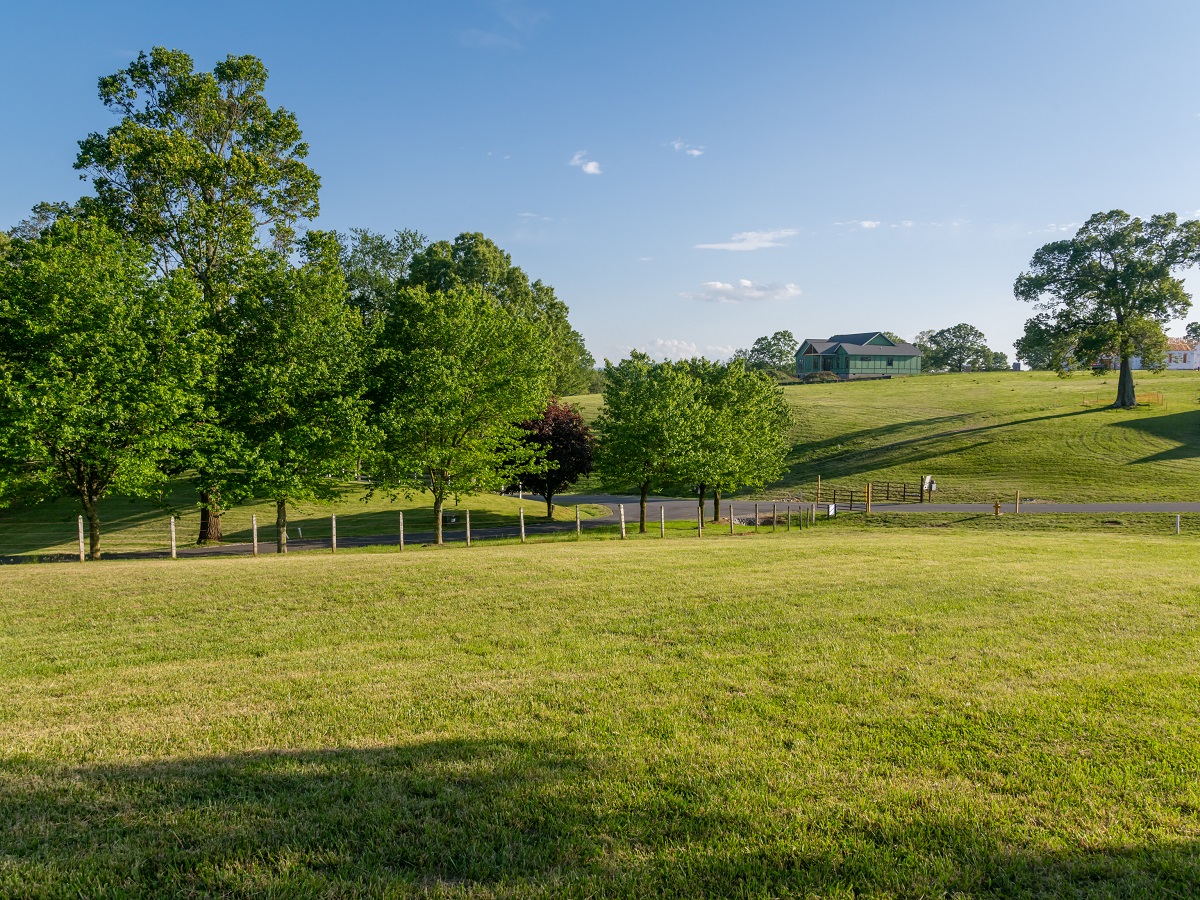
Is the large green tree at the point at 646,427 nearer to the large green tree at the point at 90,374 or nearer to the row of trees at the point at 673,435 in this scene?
the row of trees at the point at 673,435

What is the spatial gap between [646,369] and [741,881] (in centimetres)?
3453

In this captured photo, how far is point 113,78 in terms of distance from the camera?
3047 cm

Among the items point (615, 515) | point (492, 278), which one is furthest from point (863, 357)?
point (615, 515)

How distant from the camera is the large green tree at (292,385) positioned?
26141mm

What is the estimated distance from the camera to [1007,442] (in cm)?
5884

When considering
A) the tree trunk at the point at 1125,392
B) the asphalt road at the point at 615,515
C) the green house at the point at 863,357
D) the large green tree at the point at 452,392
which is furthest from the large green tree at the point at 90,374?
the green house at the point at 863,357

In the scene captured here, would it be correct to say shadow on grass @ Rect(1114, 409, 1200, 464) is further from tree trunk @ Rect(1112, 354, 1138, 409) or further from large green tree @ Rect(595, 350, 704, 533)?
large green tree @ Rect(595, 350, 704, 533)

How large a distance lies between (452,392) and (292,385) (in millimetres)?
6005

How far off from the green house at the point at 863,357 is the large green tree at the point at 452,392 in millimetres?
105412

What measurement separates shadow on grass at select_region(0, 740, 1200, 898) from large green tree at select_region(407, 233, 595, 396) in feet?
145

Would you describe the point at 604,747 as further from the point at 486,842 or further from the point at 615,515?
the point at 615,515

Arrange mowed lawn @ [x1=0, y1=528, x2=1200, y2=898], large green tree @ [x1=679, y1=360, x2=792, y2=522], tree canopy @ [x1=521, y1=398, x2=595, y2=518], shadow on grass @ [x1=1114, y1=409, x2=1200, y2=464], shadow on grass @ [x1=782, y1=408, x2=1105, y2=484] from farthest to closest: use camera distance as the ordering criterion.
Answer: shadow on grass @ [x1=782, y1=408, x2=1105, y2=484]
shadow on grass @ [x1=1114, y1=409, x2=1200, y2=464]
tree canopy @ [x1=521, y1=398, x2=595, y2=518]
large green tree @ [x1=679, y1=360, x2=792, y2=522]
mowed lawn @ [x1=0, y1=528, x2=1200, y2=898]

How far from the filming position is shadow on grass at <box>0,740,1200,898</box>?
4039 mm

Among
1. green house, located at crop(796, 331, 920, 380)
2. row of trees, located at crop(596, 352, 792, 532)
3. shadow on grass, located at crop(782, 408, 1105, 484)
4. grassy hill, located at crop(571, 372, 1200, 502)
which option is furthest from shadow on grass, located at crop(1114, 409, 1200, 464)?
green house, located at crop(796, 331, 920, 380)
